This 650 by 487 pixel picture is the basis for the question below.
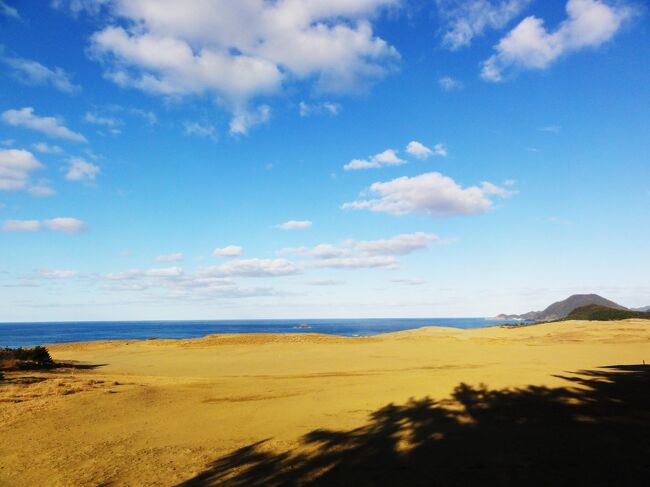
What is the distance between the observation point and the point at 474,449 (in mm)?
6500

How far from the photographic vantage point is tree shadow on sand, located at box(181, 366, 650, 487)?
5.57m

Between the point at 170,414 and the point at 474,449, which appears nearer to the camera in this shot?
the point at 474,449

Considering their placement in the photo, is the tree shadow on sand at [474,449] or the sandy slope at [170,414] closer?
the tree shadow on sand at [474,449]

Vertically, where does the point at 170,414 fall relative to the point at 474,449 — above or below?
below

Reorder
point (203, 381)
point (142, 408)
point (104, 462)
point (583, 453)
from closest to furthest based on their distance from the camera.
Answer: point (583, 453) < point (104, 462) < point (142, 408) < point (203, 381)

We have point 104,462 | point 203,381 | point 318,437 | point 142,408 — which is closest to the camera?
point 104,462

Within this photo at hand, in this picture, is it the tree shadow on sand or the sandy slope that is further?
the sandy slope

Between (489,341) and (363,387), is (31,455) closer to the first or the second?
(363,387)

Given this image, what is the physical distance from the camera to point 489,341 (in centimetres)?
3456

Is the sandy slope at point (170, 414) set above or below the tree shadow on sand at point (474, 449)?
below

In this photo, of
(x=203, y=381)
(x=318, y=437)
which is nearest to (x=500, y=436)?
(x=318, y=437)

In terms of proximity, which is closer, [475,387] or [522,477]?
[522,477]

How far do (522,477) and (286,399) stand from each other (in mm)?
6878

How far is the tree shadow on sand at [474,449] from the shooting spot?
5566 mm
